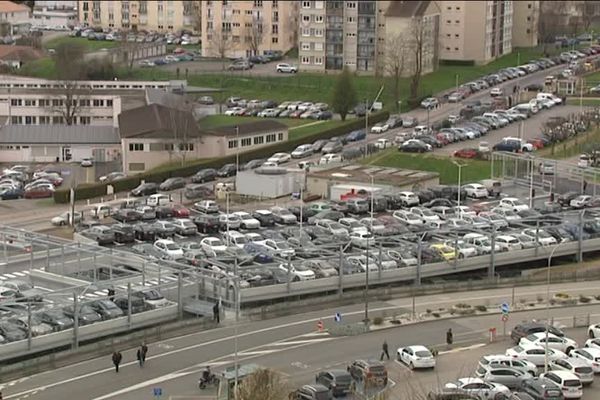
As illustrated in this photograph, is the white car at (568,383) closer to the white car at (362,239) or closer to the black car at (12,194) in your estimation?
the white car at (362,239)

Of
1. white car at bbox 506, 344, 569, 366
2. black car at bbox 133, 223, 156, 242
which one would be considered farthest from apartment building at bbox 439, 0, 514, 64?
white car at bbox 506, 344, 569, 366

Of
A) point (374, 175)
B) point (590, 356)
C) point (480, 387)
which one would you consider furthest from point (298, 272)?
point (374, 175)

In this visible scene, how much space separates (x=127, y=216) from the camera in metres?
33.9

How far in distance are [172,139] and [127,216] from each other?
10.4 meters

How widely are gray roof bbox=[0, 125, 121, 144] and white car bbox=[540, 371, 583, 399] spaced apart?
27970 millimetres

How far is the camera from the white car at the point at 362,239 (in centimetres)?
2853

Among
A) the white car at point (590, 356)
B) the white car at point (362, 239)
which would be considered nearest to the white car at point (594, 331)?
the white car at point (590, 356)

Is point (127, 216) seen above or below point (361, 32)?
below

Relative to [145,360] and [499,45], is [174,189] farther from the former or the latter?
[499,45]

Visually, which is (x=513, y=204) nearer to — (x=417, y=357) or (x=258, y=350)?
(x=258, y=350)

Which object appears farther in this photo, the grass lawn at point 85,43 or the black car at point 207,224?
the grass lawn at point 85,43

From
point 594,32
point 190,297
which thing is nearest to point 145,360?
point 190,297

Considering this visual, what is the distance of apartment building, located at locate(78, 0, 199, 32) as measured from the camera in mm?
79625

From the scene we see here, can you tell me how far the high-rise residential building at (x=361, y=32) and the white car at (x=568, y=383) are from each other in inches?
1494
